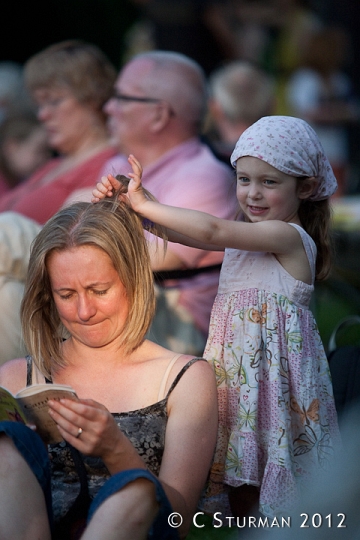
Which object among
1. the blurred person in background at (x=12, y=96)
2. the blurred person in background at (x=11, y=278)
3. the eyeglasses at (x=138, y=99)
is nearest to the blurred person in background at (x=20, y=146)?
the blurred person in background at (x=12, y=96)

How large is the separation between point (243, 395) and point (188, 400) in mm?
193

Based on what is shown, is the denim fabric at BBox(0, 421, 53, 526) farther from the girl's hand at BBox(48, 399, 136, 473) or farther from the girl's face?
the girl's face

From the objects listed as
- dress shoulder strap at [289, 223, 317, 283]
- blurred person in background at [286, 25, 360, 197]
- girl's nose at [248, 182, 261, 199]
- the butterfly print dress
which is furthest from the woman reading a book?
blurred person in background at [286, 25, 360, 197]

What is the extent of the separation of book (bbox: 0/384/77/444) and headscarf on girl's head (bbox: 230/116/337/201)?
90 centimetres

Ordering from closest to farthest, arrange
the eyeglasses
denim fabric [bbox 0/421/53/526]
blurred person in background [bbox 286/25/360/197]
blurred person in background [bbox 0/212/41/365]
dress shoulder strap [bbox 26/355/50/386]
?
denim fabric [bbox 0/421/53/526], dress shoulder strap [bbox 26/355/50/386], blurred person in background [bbox 0/212/41/365], the eyeglasses, blurred person in background [bbox 286/25/360/197]

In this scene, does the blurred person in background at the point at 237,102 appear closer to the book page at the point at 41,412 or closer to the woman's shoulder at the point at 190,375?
the woman's shoulder at the point at 190,375

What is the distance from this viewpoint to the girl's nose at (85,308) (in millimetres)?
2281

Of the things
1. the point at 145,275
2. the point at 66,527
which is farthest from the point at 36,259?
the point at 66,527

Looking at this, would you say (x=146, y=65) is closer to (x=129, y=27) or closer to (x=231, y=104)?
(x=231, y=104)

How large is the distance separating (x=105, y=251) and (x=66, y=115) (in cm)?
295

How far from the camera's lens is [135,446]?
227 centimetres

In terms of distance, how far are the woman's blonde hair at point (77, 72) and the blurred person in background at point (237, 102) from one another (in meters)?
1.63

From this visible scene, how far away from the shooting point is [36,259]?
2371mm

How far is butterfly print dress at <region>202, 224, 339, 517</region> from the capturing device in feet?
7.69
